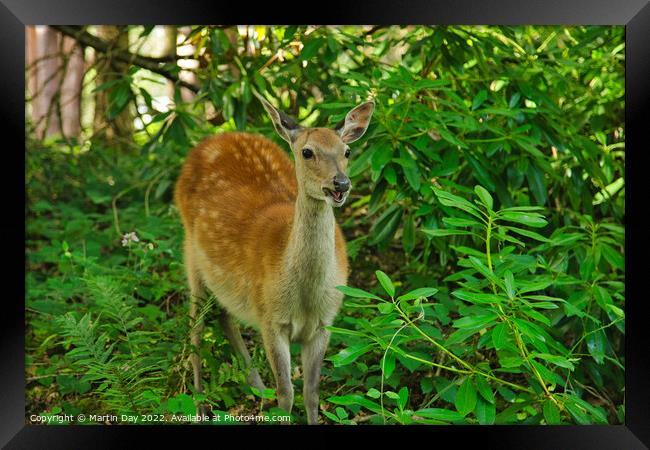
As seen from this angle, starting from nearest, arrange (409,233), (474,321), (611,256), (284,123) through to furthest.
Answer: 1. (474,321)
2. (284,123)
3. (611,256)
4. (409,233)

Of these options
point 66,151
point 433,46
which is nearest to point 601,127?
point 433,46

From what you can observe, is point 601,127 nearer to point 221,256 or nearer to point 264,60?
point 264,60

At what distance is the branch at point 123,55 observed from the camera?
17.7 feet

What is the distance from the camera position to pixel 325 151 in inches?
136

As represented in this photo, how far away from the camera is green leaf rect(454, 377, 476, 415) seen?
124 inches

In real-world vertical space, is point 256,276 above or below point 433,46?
below

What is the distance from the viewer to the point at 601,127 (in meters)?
4.82

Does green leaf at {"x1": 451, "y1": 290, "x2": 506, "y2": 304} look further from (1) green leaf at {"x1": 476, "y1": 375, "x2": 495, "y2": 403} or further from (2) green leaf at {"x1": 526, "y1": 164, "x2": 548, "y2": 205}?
(2) green leaf at {"x1": 526, "y1": 164, "x2": 548, "y2": 205}

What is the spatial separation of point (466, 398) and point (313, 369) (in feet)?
2.58

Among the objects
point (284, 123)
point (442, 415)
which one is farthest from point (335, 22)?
point (442, 415)

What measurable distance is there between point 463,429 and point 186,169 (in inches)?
85.2

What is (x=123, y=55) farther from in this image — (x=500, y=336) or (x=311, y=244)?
(x=500, y=336)

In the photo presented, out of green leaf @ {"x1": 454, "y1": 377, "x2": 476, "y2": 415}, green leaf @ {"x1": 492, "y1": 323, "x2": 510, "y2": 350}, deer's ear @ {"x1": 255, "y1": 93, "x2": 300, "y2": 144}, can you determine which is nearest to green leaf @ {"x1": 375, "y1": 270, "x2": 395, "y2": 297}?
green leaf @ {"x1": 492, "y1": 323, "x2": 510, "y2": 350}

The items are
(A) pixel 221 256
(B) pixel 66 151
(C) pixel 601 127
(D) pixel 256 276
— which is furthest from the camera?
(B) pixel 66 151
